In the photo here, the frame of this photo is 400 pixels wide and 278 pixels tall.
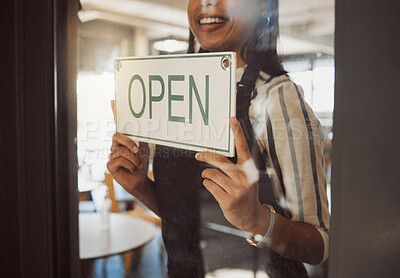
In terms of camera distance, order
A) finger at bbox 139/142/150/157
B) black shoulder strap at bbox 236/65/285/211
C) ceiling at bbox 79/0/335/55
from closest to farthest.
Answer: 1. ceiling at bbox 79/0/335/55
2. black shoulder strap at bbox 236/65/285/211
3. finger at bbox 139/142/150/157

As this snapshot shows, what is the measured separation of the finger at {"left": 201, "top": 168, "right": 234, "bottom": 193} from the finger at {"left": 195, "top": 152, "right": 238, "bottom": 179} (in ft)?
0.04

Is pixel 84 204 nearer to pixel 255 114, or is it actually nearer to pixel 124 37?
pixel 124 37

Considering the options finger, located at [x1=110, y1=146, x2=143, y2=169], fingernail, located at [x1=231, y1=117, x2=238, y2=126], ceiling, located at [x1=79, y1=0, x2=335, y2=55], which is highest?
ceiling, located at [x1=79, y1=0, x2=335, y2=55]

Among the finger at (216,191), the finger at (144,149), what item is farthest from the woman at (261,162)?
the finger at (144,149)

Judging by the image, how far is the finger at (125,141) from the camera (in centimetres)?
110

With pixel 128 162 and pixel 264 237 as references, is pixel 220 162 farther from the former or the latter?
pixel 128 162

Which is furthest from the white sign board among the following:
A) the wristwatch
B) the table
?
the table

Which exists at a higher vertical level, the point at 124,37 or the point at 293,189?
the point at 124,37

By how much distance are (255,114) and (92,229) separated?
2.41 feet

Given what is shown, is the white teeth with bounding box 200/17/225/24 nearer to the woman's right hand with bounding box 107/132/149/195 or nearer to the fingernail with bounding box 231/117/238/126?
the fingernail with bounding box 231/117/238/126

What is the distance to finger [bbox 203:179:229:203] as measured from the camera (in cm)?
89

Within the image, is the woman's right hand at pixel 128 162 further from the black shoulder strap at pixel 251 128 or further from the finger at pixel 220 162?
the black shoulder strap at pixel 251 128
